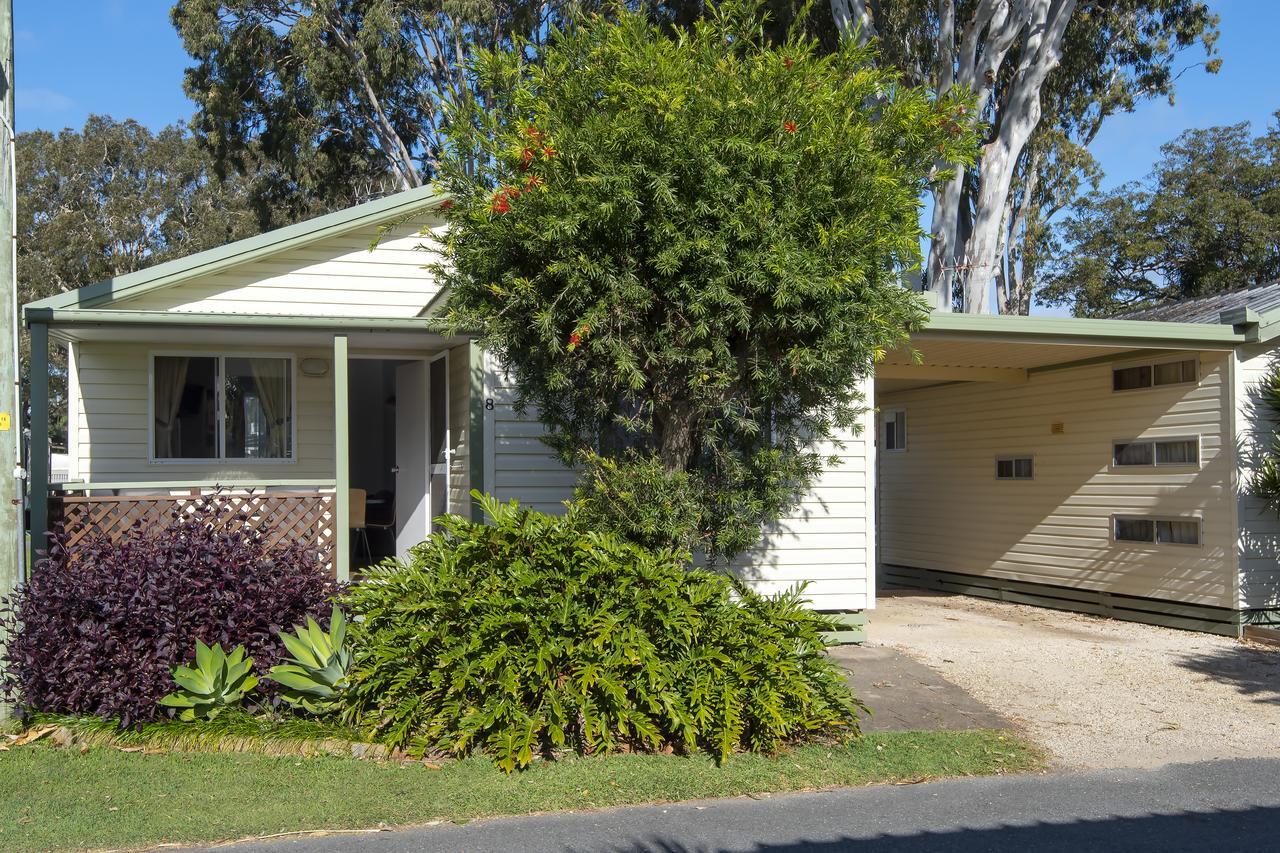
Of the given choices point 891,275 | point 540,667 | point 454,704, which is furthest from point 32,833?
point 891,275

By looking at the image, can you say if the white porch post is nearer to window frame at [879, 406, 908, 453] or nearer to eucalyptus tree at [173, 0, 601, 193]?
window frame at [879, 406, 908, 453]

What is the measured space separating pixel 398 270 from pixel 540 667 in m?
5.49

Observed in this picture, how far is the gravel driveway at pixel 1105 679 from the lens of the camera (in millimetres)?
6969

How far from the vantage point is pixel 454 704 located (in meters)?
6.13

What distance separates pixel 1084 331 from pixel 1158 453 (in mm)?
2080

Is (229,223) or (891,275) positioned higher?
(229,223)

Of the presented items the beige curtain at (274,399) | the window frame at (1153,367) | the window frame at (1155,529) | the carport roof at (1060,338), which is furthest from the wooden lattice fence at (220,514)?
the window frame at (1153,367)

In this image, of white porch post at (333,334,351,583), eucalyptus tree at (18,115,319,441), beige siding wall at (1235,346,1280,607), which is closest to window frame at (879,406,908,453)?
beige siding wall at (1235,346,1280,607)

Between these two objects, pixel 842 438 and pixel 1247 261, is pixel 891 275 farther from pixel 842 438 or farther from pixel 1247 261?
pixel 1247 261

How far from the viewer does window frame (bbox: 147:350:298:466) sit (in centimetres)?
1041

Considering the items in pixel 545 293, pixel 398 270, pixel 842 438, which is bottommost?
pixel 842 438

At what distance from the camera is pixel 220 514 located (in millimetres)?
7555

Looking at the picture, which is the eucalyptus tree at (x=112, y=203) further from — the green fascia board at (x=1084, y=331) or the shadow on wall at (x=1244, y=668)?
the shadow on wall at (x=1244, y=668)

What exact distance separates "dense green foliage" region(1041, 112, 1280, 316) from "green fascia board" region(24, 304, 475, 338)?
82.0ft
